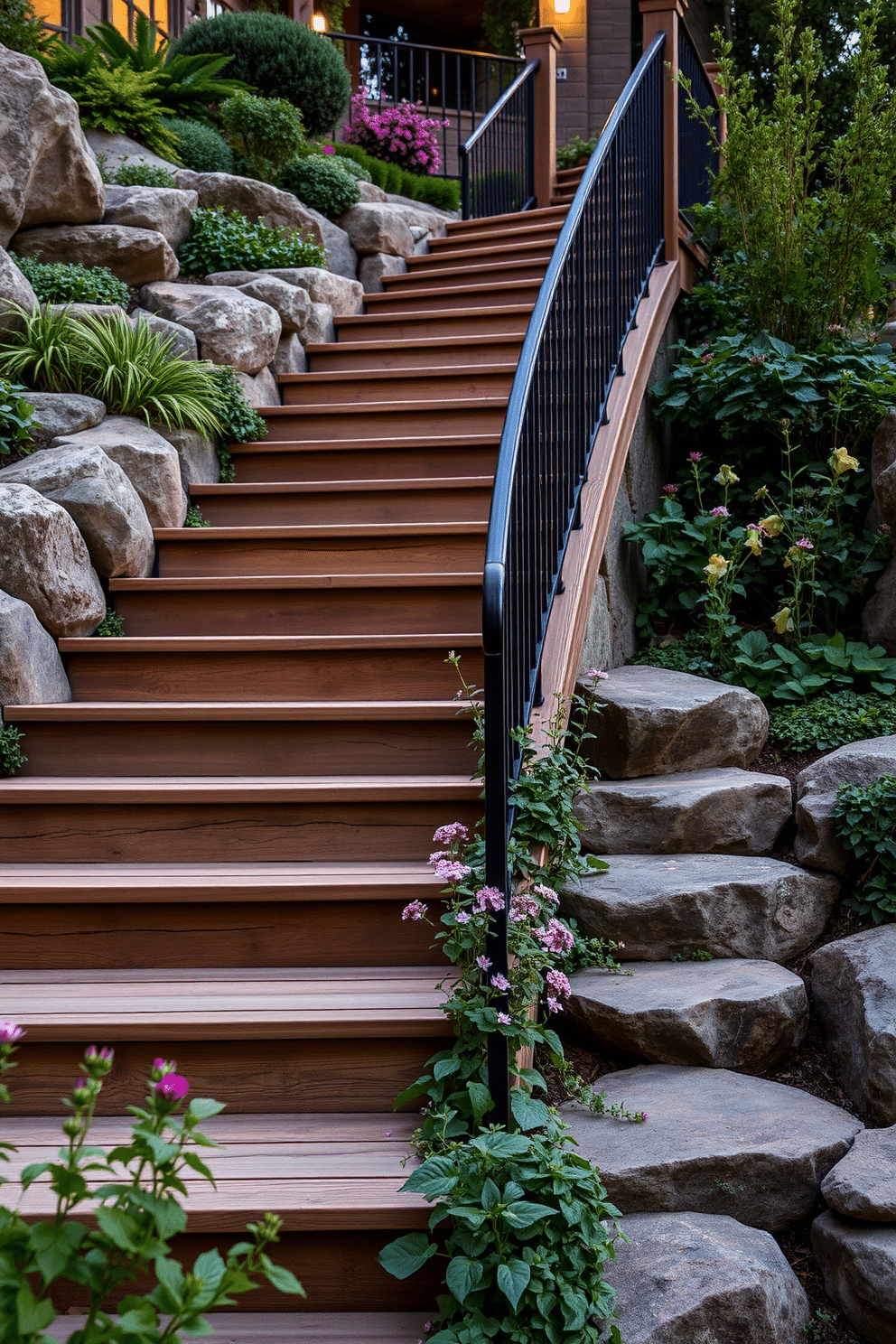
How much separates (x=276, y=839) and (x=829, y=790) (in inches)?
59.9

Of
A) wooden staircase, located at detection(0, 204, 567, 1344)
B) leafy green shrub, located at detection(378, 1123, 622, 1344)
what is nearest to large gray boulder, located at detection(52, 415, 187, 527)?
wooden staircase, located at detection(0, 204, 567, 1344)

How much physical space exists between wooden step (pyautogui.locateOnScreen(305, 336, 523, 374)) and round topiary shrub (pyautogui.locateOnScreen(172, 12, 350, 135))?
3.39m

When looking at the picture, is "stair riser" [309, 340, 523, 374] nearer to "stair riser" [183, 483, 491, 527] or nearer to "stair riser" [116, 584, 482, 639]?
"stair riser" [183, 483, 491, 527]

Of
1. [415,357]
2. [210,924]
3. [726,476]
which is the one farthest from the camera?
[415,357]

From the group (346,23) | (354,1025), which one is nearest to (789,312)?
(354,1025)

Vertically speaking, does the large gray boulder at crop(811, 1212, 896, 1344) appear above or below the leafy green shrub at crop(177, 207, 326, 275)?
below

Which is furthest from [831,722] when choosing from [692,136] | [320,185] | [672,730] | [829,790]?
[320,185]

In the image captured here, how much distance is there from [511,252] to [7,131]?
2890 millimetres

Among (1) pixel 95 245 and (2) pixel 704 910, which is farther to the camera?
(1) pixel 95 245

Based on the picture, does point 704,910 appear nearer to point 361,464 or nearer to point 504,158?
point 361,464

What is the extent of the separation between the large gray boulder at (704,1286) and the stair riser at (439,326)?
3941 mm

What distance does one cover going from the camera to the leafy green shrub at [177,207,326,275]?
4973mm

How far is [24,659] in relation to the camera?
294 cm

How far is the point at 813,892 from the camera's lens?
271cm
